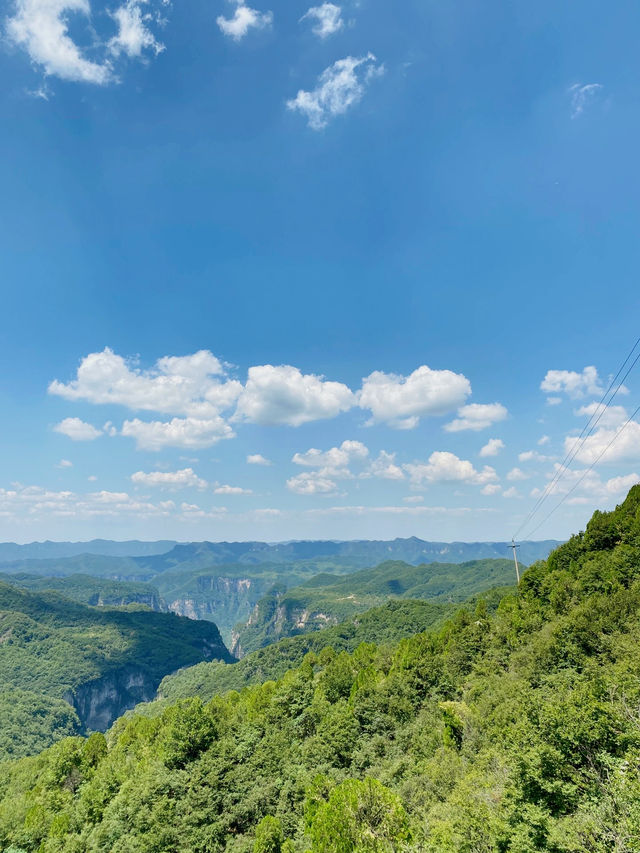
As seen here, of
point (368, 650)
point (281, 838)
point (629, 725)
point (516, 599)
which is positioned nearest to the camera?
point (629, 725)

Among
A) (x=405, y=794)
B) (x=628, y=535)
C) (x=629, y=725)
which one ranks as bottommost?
(x=405, y=794)

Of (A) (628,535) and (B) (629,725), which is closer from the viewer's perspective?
(B) (629,725)

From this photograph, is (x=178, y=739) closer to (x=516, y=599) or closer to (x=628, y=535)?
(x=516, y=599)

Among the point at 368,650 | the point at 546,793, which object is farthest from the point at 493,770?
the point at 368,650

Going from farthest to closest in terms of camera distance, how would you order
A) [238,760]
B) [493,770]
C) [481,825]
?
[238,760], [493,770], [481,825]

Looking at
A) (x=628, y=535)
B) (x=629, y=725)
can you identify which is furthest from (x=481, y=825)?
(x=628, y=535)

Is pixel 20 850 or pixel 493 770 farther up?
pixel 493 770

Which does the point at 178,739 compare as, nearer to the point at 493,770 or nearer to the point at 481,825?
the point at 493,770
